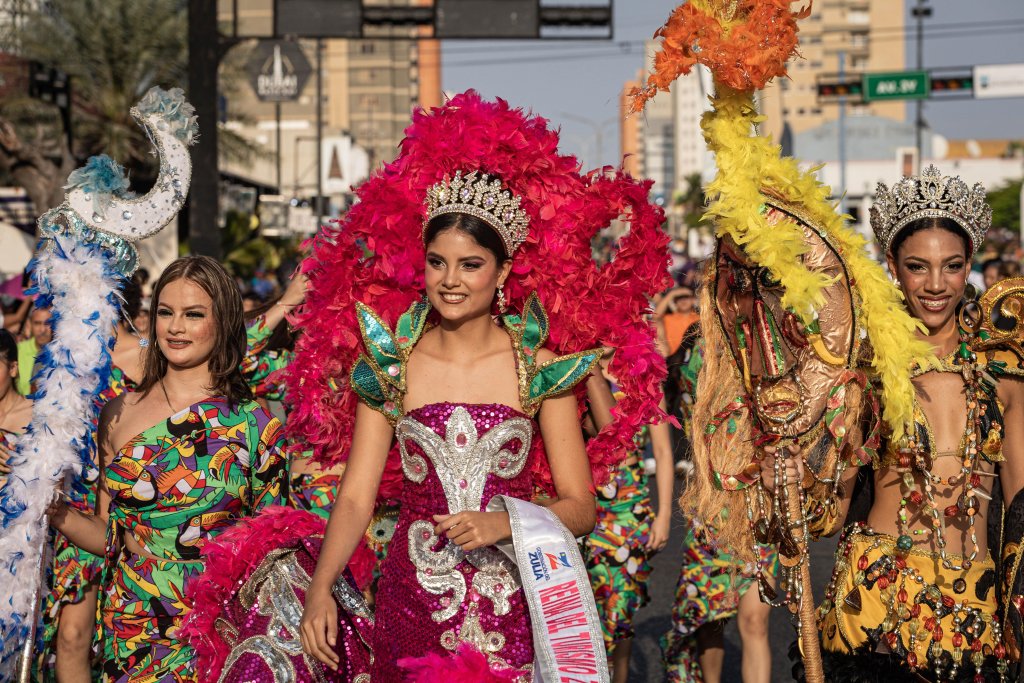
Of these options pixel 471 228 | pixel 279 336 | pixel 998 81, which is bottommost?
pixel 279 336

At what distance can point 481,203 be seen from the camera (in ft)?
12.6

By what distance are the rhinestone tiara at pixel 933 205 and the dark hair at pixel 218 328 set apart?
7.54 feet

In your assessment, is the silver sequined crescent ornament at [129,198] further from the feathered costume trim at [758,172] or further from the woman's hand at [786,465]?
the woman's hand at [786,465]

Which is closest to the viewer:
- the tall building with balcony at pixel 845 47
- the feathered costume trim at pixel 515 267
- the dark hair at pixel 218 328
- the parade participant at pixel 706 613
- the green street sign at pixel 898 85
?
the feathered costume trim at pixel 515 267

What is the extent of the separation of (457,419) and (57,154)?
25219 mm

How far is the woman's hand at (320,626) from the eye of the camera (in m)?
3.56

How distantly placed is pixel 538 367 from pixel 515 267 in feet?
1.41

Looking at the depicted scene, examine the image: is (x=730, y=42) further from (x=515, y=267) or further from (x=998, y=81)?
(x=998, y=81)

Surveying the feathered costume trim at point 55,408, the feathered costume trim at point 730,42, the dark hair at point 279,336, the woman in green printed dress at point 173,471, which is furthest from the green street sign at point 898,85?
the feathered costume trim at point 730,42

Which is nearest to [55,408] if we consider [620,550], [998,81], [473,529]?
[473,529]

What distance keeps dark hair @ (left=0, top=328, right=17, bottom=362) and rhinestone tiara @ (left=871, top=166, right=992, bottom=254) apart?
3472mm

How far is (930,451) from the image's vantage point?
4273 millimetres

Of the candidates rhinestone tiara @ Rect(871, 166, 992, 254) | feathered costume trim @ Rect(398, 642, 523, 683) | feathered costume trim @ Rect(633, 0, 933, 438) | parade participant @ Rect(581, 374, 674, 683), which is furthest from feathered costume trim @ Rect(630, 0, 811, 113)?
parade participant @ Rect(581, 374, 674, 683)

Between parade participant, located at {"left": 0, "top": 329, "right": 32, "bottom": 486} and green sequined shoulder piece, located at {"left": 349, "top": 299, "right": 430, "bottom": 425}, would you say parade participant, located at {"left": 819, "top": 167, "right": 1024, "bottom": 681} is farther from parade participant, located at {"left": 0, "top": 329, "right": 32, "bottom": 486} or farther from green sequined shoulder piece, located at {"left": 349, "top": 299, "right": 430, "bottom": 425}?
parade participant, located at {"left": 0, "top": 329, "right": 32, "bottom": 486}
